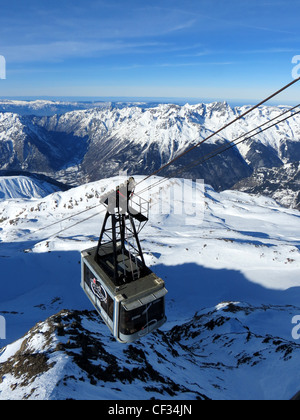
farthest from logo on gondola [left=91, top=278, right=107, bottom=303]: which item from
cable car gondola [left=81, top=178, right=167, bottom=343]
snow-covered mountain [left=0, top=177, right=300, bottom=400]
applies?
snow-covered mountain [left=0, top=177, right=300, bottom=400]

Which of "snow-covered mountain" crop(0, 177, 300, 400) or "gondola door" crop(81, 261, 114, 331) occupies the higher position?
"gondola door" crop(81, 261, 114, 331)

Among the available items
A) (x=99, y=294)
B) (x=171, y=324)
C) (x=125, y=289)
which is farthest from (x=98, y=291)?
(x=171, y=324)

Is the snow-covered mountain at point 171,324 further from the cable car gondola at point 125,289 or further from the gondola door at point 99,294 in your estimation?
Answer: the cable car gondola at point 125,289

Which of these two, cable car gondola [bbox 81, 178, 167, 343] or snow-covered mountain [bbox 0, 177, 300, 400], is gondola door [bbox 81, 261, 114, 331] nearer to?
cable car gondola [bbox 81, 178, 167, 343]

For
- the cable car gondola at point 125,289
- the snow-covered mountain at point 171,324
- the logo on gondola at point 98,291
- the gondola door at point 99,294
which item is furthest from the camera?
the snow-covered mountain at point 171,324

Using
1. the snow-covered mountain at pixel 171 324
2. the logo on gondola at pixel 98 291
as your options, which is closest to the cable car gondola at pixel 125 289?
the logo on gondola at pixel 98 291

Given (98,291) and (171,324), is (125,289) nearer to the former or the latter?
(98,291)
